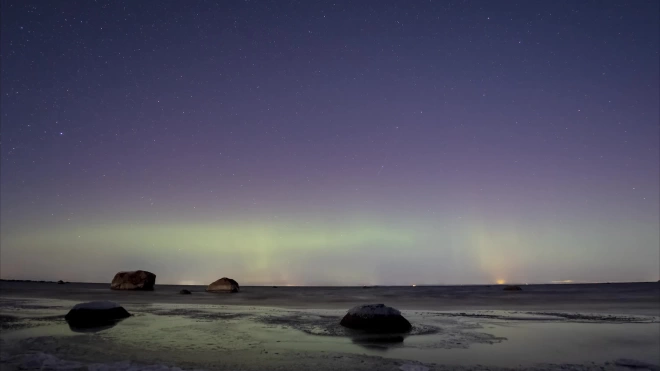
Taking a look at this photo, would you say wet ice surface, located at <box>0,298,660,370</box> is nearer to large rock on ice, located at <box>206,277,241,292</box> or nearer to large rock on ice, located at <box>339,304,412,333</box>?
large rock on ice, located at <box>339,304,412,333</box>

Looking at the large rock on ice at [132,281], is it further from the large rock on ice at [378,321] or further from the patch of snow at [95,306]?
the large rock on ice at [378,321]

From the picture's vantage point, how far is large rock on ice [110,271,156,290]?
63.5 metres

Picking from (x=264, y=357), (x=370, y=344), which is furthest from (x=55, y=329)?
(x=370, y=344)

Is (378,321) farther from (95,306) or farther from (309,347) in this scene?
(95,306)

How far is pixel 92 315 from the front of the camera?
16.0 metres

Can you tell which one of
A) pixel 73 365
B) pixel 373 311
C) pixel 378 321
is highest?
pixel 373 311

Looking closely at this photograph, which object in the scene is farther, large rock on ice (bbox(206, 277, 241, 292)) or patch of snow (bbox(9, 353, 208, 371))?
large rock on ice (bbox(206, 277, 241, 292))

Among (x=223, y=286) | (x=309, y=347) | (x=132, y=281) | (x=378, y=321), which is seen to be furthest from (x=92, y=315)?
(x=132, y=281)

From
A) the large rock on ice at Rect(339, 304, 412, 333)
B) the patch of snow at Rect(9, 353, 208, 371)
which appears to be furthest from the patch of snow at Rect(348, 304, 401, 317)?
the patch of snow at Rect(9, 353, 208, 371)

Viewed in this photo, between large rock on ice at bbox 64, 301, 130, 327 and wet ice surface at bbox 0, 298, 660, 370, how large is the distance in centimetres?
44

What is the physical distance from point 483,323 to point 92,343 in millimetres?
14572

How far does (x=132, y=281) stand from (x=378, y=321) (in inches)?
2302

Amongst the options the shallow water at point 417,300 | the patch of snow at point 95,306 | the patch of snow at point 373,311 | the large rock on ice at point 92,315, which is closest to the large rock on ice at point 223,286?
the shallow water at point 417,300

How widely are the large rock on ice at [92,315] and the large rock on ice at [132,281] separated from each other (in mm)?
50836
